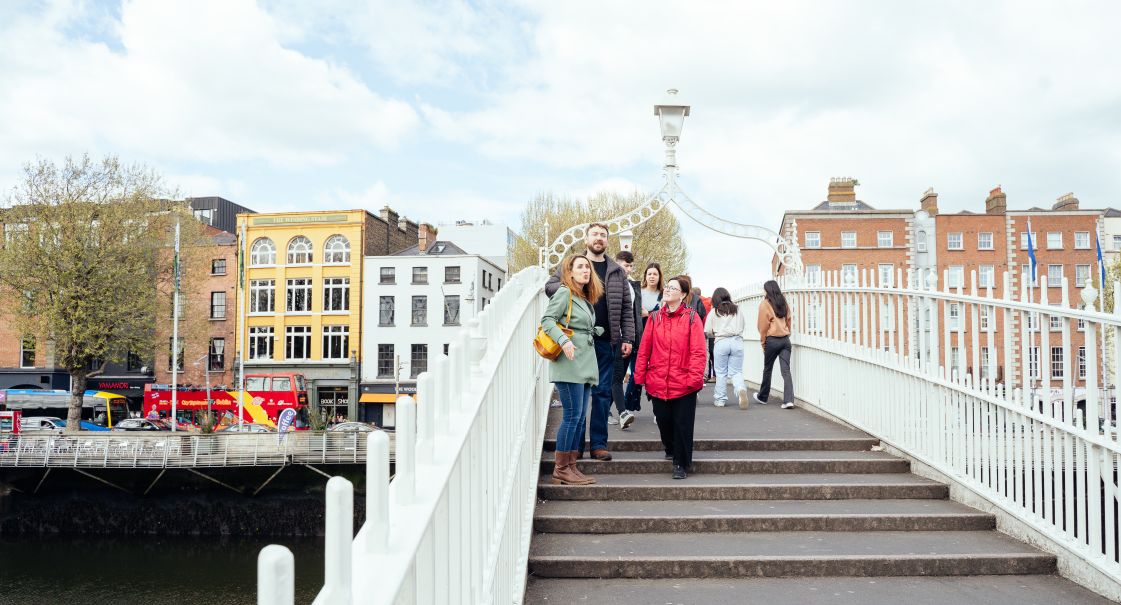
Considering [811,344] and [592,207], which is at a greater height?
[592,207]

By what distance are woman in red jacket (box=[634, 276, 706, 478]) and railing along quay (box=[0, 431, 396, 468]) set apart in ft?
73.9

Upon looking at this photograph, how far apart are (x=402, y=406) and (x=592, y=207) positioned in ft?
113

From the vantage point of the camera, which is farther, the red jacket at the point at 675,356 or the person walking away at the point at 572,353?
the red jacket at the point at 675,356

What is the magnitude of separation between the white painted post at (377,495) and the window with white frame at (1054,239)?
2186 inches

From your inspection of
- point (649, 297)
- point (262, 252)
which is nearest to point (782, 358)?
point (649, 297)

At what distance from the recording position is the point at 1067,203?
4906cm

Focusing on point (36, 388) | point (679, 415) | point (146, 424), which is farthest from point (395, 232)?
point (679, 415)

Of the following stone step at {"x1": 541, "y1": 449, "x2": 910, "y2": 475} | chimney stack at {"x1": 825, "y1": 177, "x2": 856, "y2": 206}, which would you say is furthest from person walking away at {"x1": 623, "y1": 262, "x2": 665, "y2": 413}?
chimney stack at {"x1": 825, "y1": 177, "x2": 856, "y2": 206}

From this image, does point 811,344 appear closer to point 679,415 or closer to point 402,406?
point 679,415

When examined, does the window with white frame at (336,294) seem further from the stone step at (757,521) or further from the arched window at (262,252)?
the stone step at (757,521)

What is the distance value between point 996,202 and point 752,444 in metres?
48.6

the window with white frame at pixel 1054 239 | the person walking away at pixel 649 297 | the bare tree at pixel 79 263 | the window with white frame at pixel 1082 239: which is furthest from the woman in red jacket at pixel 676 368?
the window with white frame at pixel 1082 239

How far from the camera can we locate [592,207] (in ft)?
117

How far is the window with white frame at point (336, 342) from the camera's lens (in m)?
44.2
